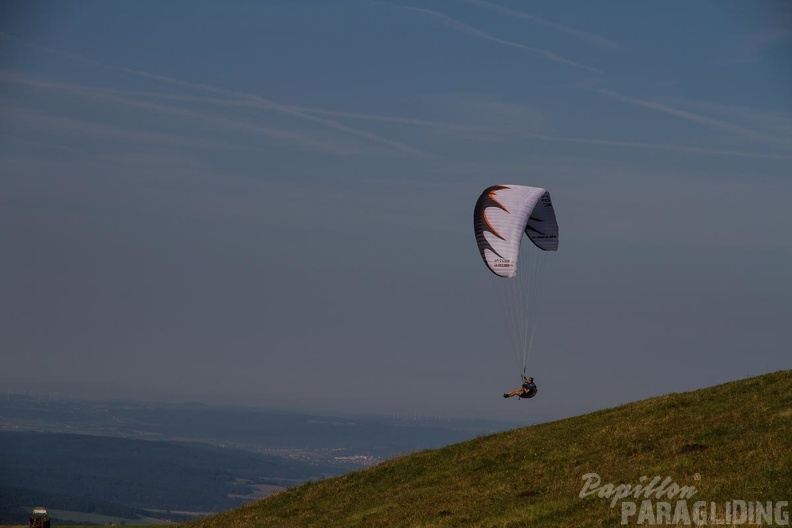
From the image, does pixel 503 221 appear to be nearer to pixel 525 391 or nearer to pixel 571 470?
pixel 525 391

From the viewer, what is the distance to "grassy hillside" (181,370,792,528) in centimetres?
2958

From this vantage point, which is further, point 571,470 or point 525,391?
point 525,391

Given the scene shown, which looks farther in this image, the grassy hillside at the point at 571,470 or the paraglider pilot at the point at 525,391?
the paraglider pilot at the point at 525,391

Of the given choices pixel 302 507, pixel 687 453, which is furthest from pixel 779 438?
pixel 302 507

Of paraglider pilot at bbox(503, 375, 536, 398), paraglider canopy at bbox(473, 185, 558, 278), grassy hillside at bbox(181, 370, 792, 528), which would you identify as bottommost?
grassy hillside at bbox(181, 370, 792, 528)

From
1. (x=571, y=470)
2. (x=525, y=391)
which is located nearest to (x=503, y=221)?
(x=525, y=391)

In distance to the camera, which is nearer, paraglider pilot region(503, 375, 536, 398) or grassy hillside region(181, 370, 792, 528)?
grassy hillside region(181, 370, 792, 528)

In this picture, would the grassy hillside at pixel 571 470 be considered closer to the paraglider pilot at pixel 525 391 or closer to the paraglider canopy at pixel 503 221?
the paraglider pilot at pixel 525 391

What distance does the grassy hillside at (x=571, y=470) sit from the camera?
29.6 meters

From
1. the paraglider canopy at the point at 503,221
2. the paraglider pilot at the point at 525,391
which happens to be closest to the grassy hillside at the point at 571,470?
the paraglider pilot at the point at 525,391

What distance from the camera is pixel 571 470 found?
36156mm

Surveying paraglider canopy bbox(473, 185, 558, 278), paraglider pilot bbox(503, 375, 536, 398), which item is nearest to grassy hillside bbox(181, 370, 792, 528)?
paraglider pilot bbox(503, 375, 536, 398)

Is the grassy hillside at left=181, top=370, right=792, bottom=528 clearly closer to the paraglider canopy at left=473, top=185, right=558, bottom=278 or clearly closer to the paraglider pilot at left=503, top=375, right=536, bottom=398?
the paraglider pilot at left=503, top=375, right=536, bottom=398

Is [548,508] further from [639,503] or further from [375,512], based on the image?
[375,512]
